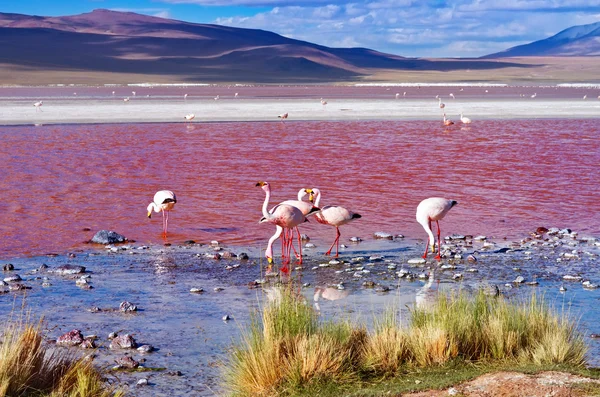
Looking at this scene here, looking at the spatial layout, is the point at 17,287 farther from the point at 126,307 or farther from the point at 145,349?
the point at 145,349

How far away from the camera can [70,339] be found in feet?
23.4

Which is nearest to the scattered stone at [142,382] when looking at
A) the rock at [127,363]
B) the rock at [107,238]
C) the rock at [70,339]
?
the rock at [127,363]

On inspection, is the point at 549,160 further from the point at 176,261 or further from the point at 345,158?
the point at 176,261

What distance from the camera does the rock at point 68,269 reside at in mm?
9852

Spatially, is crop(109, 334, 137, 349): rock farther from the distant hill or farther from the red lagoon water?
the distant hill

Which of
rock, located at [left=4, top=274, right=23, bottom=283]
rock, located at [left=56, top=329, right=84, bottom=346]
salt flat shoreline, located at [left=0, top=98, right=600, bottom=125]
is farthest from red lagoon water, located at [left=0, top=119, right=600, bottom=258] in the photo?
rock, located at [left=56, top=329, right=84, bottom=346]

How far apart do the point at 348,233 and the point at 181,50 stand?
167m

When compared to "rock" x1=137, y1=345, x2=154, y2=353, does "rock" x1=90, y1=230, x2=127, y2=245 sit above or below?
above

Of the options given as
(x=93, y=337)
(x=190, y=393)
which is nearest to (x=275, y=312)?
(x=190, y=393)

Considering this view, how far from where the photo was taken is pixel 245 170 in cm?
1941

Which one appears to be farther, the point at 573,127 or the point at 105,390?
the point at 573,127

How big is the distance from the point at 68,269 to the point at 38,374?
4.43 meters

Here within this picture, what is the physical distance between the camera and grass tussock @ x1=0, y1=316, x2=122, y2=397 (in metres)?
5.38

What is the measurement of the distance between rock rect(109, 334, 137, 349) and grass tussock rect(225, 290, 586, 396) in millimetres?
1073
